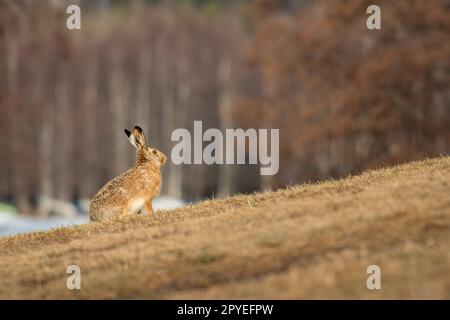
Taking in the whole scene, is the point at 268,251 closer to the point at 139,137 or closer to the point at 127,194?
the point at 127,194

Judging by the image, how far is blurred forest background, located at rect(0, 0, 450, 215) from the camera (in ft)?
139

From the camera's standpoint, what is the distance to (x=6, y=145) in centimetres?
5391

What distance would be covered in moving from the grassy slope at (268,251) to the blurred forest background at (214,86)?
81.7 feet

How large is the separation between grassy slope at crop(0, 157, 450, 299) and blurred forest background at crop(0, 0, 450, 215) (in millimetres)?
24899

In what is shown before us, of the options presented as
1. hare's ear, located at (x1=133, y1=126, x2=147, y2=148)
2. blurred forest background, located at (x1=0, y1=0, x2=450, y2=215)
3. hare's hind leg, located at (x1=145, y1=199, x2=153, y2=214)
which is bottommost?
hare's hind leg, located at (x1=145, y1=199, x2=153, y2=214)

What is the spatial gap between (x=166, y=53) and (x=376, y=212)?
171 ft

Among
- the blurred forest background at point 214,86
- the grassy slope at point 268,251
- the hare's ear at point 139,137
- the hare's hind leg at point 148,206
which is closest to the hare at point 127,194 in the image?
the hare's hind leg at point 148,206

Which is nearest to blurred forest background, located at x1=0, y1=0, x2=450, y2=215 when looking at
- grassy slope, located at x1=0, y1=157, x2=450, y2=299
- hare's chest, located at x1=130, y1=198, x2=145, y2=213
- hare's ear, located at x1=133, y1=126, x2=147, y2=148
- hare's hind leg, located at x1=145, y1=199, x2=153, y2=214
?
hare's ear, located at x1=133, y1=126, x2=147, y2=148

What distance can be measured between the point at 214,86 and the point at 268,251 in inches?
2037

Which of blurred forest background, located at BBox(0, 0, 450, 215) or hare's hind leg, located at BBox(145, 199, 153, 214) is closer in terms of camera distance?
hare's hind leg, located at BBox(145, 199, 153, 214)

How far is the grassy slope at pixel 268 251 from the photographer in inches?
446

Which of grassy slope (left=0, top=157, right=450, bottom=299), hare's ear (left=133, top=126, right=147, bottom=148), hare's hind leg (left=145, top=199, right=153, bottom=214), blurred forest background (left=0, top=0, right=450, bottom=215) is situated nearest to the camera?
grassy slope (left=0, top=157, right=450, bottom=299)

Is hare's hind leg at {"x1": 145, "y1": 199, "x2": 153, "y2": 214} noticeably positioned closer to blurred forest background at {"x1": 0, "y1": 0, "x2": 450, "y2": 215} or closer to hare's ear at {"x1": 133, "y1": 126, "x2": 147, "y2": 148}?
hare's ear at {"x1": 133, "y1": 126, "x2": 147, "y2": 148}
